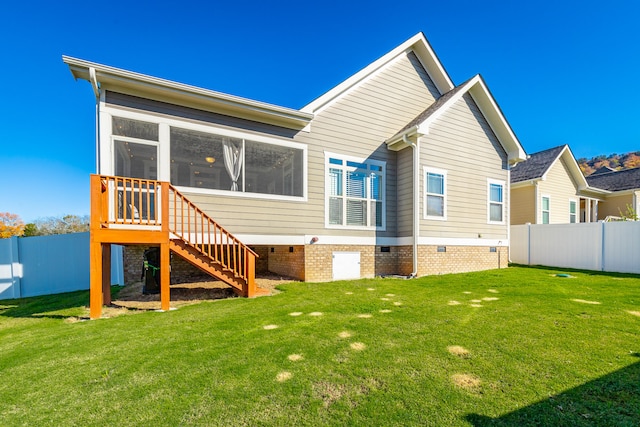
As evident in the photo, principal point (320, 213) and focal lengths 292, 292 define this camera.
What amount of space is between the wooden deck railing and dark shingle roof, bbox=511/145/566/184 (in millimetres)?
15225

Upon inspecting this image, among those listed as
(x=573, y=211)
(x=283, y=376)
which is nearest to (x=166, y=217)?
(x=283, y=376)

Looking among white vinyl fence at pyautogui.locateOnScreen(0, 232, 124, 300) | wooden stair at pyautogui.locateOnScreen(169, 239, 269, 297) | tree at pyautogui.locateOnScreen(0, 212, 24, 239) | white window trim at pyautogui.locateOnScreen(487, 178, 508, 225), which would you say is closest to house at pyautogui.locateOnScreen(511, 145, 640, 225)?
white window trim at pyautogui.locateOnScreen(487, 178, 508, 225)

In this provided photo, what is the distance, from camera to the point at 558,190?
15672 mm

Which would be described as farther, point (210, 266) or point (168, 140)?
point (168, 140)

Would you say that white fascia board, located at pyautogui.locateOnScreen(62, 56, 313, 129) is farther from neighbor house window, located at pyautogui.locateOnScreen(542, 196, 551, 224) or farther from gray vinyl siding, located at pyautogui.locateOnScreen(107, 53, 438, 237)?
neighbor house window, located at pyautogui.locateOnScreen(542, 196, 551, 224)

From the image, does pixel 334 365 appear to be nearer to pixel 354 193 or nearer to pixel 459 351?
pixel 459 351

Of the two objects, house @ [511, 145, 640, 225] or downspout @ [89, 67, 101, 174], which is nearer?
downspout @ [89, 67, 101, 174]

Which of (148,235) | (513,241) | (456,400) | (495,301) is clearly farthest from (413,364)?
(513,241)

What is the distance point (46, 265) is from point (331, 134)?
987 centimetres

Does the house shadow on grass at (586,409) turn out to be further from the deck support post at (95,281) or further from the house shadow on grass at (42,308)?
the house shadow on grass at (42,308)

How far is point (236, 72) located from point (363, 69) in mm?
9134

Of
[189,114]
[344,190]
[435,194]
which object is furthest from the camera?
[435,194]

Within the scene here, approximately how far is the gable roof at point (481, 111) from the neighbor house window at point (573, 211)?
8.61m

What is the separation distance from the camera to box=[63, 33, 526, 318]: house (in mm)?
6797
